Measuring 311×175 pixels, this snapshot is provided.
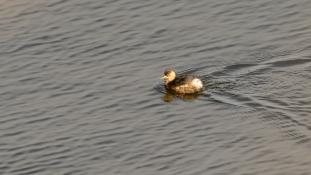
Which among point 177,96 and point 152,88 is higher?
point 152,88

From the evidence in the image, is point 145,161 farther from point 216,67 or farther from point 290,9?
point 290,9

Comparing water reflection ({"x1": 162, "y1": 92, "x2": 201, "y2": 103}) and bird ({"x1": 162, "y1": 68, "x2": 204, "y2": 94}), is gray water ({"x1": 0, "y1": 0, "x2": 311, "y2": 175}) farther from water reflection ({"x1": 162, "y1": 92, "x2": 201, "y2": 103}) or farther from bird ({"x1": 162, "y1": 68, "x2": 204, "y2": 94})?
bird ({"x1": 162, "y1": 68, "x2": 204, "y2": 94})

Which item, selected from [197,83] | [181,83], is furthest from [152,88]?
[197,83]

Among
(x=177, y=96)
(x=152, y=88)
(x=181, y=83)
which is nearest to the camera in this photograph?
(x=181, y=83)

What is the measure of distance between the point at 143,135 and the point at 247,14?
7.65 meters

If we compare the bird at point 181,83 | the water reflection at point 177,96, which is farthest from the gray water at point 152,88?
the bird at point 181,83

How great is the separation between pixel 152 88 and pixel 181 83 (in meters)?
1.08

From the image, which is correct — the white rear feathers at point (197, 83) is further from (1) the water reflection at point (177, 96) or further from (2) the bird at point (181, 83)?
(1) the water reflection at point (177, 96)

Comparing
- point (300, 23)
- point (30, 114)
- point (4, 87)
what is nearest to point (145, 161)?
point (30, 114)

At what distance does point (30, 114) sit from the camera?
28.0 meters

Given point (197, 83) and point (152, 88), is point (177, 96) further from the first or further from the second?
point (197, 83)

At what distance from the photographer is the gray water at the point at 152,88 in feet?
81.7

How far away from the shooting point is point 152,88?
29141 mm

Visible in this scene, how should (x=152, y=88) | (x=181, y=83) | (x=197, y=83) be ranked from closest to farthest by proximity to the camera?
1. (x=197, y=83)
2. (x=181, y=83)
3. (x=152, y=88)
